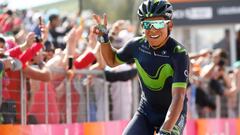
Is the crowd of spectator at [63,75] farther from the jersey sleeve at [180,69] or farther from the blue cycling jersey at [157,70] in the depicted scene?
the jersey sleeve at [180,69]

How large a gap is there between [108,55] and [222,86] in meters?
7.37

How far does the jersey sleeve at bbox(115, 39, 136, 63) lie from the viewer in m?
9.15

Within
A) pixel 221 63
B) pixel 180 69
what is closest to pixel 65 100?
pixel 180 69

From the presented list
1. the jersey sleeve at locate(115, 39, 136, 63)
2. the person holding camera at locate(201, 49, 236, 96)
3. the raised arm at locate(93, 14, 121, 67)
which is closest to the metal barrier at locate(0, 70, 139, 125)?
the raised arm at locate(93, 14, 121, 67)

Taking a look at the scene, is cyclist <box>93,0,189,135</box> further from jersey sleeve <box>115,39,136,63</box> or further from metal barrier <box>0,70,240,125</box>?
metal barrier <box>0,70,240,125</box>

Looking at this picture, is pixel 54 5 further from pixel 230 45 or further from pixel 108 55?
pixel 108 55

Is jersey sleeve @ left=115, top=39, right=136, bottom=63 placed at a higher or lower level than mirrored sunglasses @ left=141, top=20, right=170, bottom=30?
lower

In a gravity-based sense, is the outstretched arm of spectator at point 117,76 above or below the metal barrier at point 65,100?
above

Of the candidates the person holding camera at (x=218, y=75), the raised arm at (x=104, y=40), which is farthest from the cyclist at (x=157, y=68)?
the person holding camera at (x=218, y=75)

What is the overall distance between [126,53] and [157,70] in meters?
0.55

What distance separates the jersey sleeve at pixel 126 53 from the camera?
30.0 ft

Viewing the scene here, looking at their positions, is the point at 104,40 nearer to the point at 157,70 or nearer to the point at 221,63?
the point at 157,70

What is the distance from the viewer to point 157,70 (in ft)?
28.9

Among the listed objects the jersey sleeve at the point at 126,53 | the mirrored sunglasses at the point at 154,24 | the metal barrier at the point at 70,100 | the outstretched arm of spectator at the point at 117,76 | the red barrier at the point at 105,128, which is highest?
the mirrored sunglasses at the point at 154,24
